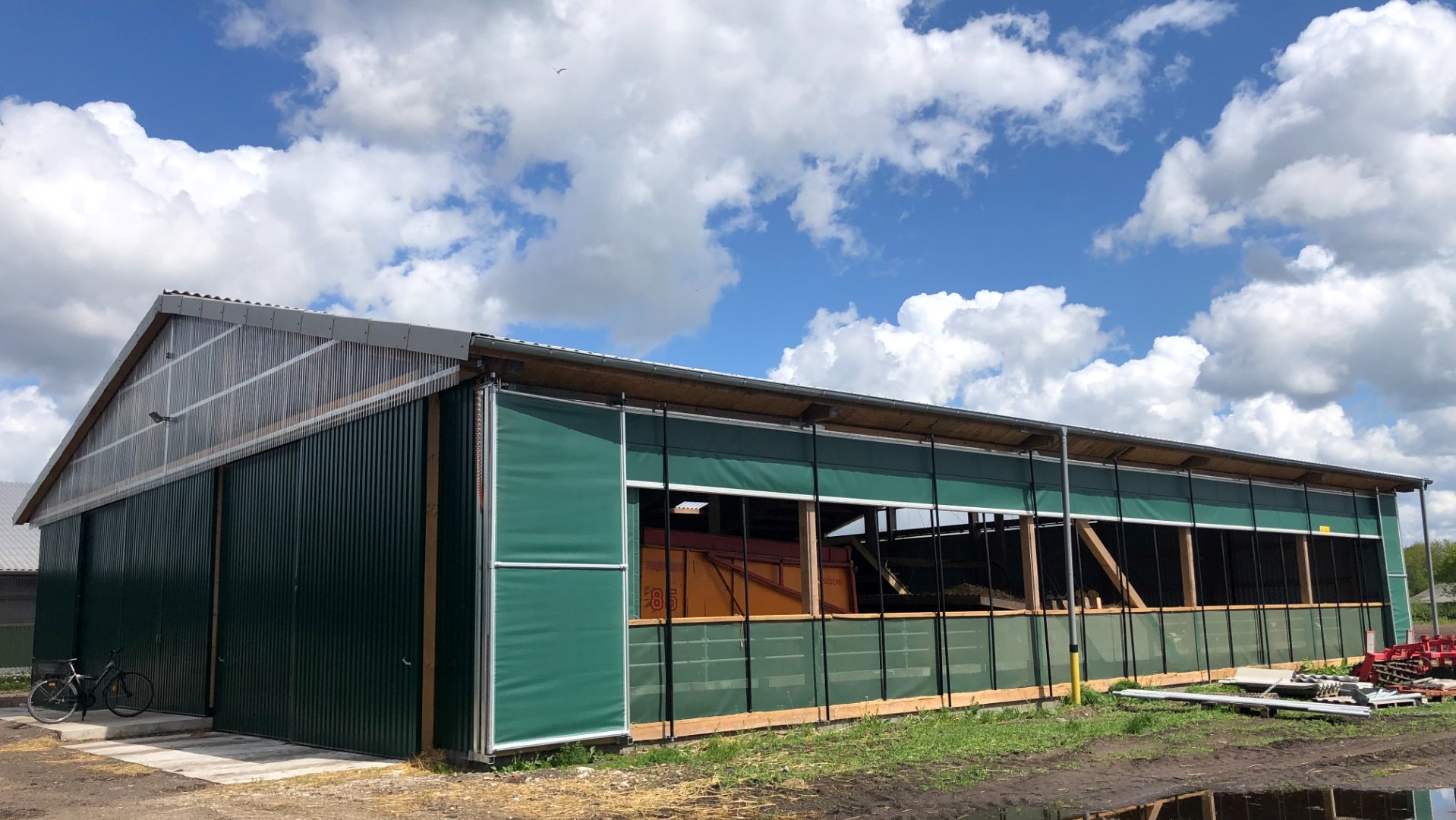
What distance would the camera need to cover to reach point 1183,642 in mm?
21000

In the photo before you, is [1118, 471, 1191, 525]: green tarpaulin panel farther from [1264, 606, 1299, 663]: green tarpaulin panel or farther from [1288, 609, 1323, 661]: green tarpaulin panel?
[1288, 609, 1323, 661]: green tarpaulin panel

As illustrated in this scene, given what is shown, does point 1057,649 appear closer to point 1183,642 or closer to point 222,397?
point 1183,642

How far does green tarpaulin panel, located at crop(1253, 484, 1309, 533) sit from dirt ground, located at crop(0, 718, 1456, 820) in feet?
34.8

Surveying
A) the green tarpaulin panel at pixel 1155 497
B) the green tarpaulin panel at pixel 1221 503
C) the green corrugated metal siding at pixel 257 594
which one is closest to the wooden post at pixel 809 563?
the green corrugated metal siding at pixel 257 594

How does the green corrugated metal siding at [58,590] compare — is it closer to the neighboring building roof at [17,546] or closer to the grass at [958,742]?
the neighboring building roof at [17,546]

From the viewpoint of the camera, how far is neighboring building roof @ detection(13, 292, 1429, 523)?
12.8 metres

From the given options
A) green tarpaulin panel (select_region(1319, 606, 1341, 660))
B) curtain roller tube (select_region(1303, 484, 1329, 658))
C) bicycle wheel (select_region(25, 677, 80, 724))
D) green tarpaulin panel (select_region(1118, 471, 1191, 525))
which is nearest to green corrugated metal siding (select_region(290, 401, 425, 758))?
bicycle wheel (select_region(25, 677, 80, 724))

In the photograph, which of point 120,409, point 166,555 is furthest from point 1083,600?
point 120,409

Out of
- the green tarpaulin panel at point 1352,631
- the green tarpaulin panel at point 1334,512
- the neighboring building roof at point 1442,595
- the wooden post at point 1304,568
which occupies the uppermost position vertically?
the green tarpaulin panel at point 1334,512

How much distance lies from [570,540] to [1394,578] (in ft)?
74.0

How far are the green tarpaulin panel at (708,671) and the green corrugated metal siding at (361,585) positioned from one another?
3.16m

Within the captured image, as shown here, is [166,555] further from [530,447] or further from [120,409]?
[530,447]

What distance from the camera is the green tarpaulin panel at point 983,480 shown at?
17.9m

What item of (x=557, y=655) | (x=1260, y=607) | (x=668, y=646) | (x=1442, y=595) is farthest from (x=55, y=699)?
(x=1442, y=595)
